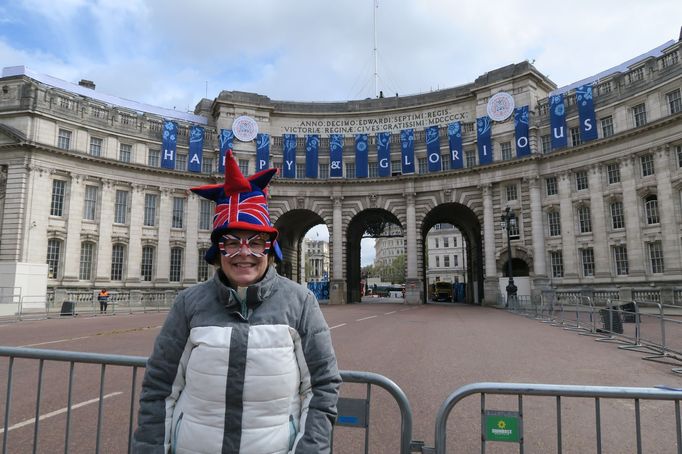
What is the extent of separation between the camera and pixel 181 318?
8.79ft

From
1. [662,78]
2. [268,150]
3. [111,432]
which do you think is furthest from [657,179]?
[111,432]

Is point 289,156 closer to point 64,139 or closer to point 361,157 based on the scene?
point 361,157

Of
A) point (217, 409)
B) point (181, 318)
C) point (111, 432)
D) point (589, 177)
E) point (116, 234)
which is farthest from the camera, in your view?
point (116, 234)

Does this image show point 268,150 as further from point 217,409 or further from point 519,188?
point 217,409

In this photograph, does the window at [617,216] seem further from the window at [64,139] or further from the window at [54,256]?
the window at [64,139]

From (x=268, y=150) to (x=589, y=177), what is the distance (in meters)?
26.3

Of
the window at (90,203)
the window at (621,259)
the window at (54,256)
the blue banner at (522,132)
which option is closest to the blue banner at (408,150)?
the blue banner at (522,132)

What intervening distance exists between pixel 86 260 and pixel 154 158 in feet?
33.2

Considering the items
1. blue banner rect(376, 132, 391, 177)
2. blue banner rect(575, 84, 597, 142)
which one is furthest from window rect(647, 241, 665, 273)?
blue banner rect(376, 132, 391, 177)

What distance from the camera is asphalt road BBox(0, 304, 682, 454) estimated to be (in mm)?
5172

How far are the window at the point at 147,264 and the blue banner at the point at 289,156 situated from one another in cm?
1326

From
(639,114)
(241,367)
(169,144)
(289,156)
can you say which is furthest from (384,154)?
(241,367)

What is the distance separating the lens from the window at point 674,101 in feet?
95.1

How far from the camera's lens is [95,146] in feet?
120
